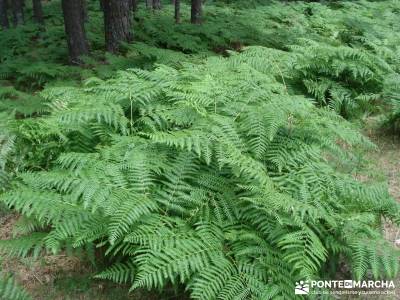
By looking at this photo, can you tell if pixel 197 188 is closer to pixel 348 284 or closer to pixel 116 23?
pixel 348 284

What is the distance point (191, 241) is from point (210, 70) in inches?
121

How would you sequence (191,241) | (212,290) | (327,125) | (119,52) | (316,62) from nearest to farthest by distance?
(212,290)
(191,241)
(327,125)
(316,62)
(119,52)

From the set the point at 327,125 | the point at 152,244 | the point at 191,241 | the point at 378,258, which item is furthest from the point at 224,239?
the point at 327,125

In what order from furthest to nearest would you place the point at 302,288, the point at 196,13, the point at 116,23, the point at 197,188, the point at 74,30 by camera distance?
the point at 196,13
the point at 74,30
the point at 116,23
the point at 197,188
the point at 302,288

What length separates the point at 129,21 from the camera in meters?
8.96

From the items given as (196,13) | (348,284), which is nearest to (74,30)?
(196,13)

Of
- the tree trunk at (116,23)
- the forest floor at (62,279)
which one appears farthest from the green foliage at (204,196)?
the tree trunk at (116,23)

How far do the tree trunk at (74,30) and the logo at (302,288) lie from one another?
7.24 meters

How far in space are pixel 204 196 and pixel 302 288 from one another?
3.52 ft

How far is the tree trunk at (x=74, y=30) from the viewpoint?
8.70m

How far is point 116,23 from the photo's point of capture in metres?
8.76

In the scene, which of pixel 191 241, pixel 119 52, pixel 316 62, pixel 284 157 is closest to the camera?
pixel 191 241

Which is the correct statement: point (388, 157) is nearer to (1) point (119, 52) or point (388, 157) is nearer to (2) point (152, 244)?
(2) point (152, 244)

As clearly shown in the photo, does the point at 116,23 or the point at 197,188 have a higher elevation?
the point at 116,23
